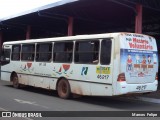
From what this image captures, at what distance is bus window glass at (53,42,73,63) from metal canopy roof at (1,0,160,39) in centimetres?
559

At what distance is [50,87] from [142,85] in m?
4.64

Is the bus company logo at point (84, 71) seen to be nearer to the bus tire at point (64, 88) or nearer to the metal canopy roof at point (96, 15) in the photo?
the bus tire at point (64, 88)

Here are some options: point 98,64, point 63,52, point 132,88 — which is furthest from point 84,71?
point 132,88

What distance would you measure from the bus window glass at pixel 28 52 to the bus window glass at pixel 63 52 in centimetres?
217

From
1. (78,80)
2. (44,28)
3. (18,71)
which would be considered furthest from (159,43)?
(78,80)

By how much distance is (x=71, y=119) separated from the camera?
33.6 feet

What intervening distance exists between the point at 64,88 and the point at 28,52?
12.8 feet

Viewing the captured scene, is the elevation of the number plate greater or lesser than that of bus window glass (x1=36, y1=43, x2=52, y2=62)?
lesser

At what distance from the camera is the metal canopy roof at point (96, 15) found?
891 inches

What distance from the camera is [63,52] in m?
15.6

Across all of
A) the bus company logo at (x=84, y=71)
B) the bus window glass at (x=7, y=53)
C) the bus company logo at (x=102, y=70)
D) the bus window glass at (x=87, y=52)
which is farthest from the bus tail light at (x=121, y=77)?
the bus window glass at (x=7, y=53)

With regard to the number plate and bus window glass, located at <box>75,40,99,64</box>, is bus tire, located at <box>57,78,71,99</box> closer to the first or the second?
bus window glass, located at <box>75,40,99,64</box>

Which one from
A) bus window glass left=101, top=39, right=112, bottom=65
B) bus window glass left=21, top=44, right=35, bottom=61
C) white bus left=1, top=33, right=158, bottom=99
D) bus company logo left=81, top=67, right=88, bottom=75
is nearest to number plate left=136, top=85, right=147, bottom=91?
white bus left=1, top=33, right=158, bottom=99

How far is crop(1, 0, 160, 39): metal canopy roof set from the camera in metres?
22.6
